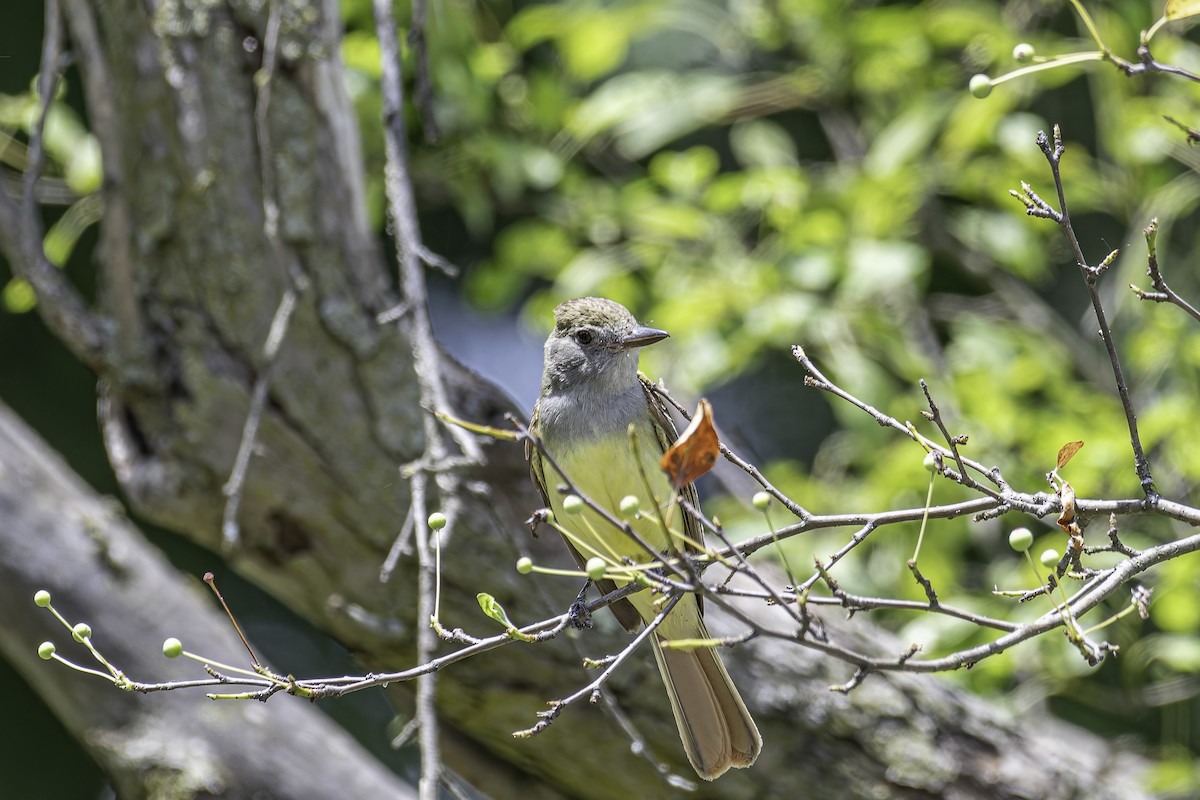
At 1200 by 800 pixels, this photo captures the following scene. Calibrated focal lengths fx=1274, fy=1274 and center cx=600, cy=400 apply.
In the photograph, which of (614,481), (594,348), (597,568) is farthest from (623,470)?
(597,568)

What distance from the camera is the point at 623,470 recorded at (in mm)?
3084

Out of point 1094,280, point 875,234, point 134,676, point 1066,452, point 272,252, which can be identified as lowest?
point 134,676

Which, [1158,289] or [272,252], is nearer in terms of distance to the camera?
[1158,289]

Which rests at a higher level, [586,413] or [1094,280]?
[586,413]

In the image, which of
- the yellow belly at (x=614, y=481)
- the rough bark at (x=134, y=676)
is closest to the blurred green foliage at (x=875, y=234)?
the yellow belly at (x=614, y=481)

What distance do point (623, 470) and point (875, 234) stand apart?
2060mm

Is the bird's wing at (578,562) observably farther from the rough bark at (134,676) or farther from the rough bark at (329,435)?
the rough bark at (134,676)

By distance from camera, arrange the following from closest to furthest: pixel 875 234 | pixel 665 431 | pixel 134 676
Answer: pixel 665 431 → pixel 134 676 → pixel 875 234

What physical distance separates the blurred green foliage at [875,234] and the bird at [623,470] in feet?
3.56

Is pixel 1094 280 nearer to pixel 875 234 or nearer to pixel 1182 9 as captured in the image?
pixel 1182 9

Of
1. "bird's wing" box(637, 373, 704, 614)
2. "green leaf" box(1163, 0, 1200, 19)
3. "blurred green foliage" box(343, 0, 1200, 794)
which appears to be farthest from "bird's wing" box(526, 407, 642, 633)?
"green leaf" box(1163, 0, 1200, 19)

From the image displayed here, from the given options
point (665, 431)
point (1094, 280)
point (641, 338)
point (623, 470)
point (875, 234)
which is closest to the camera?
point (1094, 280)

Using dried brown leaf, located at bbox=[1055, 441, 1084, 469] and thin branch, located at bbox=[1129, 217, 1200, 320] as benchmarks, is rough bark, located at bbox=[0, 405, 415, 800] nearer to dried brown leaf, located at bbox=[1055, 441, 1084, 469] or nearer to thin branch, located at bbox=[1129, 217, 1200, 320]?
dried brown leaf, located at bbox=[1055, 441, 1084, 469]

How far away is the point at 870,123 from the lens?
224 inches
